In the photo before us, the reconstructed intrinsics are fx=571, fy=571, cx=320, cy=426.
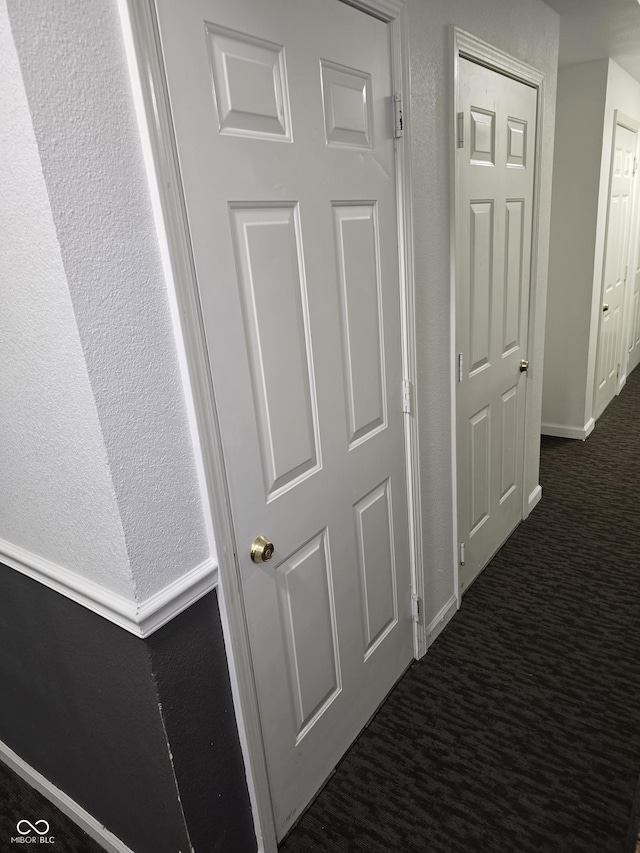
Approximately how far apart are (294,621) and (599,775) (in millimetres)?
999

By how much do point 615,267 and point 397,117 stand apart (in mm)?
3227

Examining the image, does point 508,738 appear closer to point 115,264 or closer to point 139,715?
point 139,715

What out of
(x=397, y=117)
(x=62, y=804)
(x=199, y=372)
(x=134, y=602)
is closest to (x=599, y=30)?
(x=397, y=117)

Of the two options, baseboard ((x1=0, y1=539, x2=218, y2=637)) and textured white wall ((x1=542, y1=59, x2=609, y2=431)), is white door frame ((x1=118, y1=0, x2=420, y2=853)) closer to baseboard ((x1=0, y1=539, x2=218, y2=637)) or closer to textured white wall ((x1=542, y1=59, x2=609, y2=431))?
baseboard ((x1=0, y1=539, x2=218, y2=637))

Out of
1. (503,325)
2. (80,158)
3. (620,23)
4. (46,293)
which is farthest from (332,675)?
(620,23)

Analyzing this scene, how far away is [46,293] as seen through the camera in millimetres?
935

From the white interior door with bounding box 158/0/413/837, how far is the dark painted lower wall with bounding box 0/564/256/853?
14 cm

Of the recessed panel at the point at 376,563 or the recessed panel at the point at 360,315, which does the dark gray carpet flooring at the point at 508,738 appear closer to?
the recessed panel at the point at 376,563

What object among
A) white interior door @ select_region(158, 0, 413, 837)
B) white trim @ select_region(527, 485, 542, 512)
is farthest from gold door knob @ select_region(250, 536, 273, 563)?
white trim @ select_region(527, 485, 542, 512)

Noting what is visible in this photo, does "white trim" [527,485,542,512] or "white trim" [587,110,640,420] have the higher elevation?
"white trim" [587,110,640,420]

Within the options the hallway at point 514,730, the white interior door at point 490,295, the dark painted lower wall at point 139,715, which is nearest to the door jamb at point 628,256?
the white interior door at point 490,295

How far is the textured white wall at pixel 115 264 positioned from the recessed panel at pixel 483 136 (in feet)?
4.69

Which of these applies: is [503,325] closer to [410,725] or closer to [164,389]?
[410,725]

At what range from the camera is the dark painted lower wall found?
45.9 inches
